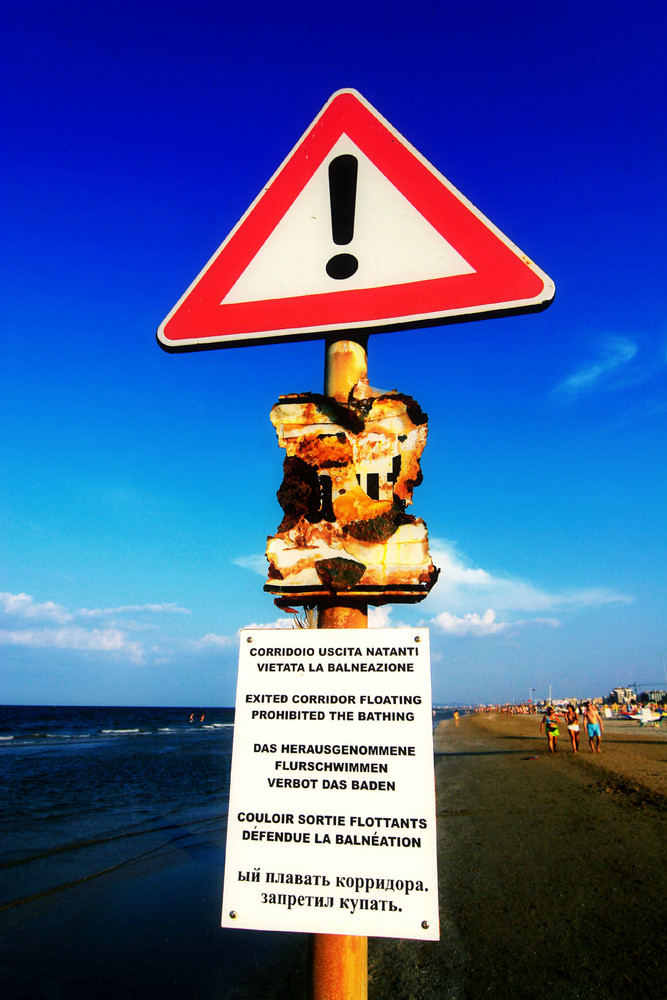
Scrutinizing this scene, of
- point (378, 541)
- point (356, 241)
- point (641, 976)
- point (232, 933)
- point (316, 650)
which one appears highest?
point (356, 241)

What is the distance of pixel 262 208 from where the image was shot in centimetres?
148

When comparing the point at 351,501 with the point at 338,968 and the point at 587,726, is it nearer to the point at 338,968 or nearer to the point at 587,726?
the point at 338,968

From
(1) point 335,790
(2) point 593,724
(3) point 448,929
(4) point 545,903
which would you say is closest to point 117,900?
(3) point 448,929

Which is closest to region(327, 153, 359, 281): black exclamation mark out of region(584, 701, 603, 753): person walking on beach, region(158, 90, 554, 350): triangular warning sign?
region(158, 90, 554, 350): triangular warning sign

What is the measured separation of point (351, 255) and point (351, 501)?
65 centimetres

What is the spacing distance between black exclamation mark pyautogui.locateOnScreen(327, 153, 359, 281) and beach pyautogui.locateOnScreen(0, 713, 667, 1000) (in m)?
5.04

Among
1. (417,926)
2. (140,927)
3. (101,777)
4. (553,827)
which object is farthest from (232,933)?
(101,777)

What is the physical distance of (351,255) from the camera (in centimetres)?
137

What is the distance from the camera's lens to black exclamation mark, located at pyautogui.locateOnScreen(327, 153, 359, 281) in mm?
1362

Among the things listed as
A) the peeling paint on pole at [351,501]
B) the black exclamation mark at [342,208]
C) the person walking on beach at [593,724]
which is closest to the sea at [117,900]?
the peeling paint on pole at [351,501]

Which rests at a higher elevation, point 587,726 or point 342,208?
point 342,208

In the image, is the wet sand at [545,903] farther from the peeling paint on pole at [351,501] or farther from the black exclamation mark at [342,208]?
the black exclamation mark at [342,208]

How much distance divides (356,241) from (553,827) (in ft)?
32.1

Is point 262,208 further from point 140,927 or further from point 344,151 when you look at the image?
point 140,927
